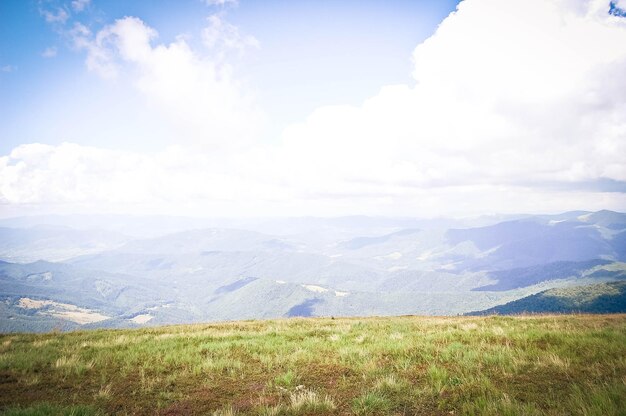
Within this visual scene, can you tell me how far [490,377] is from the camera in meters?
8.49

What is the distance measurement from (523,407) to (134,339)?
665 inches

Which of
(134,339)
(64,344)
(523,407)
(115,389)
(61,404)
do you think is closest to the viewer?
(523,407)

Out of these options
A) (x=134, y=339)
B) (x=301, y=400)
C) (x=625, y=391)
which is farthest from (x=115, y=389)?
(x=625, y=391)

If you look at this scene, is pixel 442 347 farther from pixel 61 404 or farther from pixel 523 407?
pixel 61 404

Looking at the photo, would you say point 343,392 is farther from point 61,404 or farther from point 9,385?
point 9,385

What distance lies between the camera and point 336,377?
9508mm

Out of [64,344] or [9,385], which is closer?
[9,385]

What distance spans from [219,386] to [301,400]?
3.07 meters

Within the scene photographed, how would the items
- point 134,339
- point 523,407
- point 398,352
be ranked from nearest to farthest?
point 523,407
point 398,352
point 134,339

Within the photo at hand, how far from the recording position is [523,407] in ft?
20.7

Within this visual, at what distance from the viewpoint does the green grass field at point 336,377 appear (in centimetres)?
713

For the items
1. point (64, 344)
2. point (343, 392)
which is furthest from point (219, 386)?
point (64, 344)

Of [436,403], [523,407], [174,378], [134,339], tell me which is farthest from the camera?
[134,339]

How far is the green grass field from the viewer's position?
713 cm
